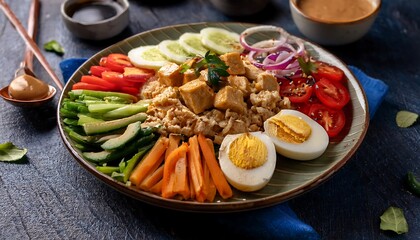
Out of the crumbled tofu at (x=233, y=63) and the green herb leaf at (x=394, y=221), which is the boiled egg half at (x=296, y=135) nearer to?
the crumbled tofu at (x=233, y=63)

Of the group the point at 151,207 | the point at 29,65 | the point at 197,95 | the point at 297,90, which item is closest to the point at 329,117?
the point at 297,90

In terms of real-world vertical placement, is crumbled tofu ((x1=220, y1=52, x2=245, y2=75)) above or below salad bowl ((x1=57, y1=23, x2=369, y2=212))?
above

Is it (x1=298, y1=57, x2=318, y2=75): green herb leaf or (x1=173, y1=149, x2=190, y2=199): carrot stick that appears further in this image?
(x1=298, y1=57, x2=318, y2=75): green herb leaf

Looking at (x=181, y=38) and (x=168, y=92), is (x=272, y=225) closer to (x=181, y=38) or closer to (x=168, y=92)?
(x=168, y=92)

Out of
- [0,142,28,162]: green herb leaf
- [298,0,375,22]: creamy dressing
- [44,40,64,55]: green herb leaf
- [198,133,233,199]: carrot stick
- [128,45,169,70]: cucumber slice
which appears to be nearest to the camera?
[198,133,233,199]: carrot stick

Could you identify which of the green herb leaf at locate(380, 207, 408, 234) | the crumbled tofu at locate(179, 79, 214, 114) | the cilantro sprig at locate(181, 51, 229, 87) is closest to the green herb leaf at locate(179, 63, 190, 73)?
the cilantro sprig at locate(181, 51, 229, 87)

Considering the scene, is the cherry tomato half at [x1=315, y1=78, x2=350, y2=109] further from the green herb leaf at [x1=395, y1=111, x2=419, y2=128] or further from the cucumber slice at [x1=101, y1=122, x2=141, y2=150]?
the cucumber slice at [x1=101, y1=122, x2=141, y2=150]

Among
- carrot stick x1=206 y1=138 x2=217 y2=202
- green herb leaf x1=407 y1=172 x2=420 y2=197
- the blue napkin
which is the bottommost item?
green herb leaf x1=407 y1=172 x2=420 y2=197

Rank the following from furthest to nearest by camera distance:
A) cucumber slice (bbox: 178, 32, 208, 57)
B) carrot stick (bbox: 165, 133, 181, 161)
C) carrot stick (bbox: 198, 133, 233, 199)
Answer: cucumber slice (bbox: 178, 32, 208, 57) < carrot stick (bbox: 165, 133, 181, 161) < carrot stick (bbox: 198, 133, 233, 199)
